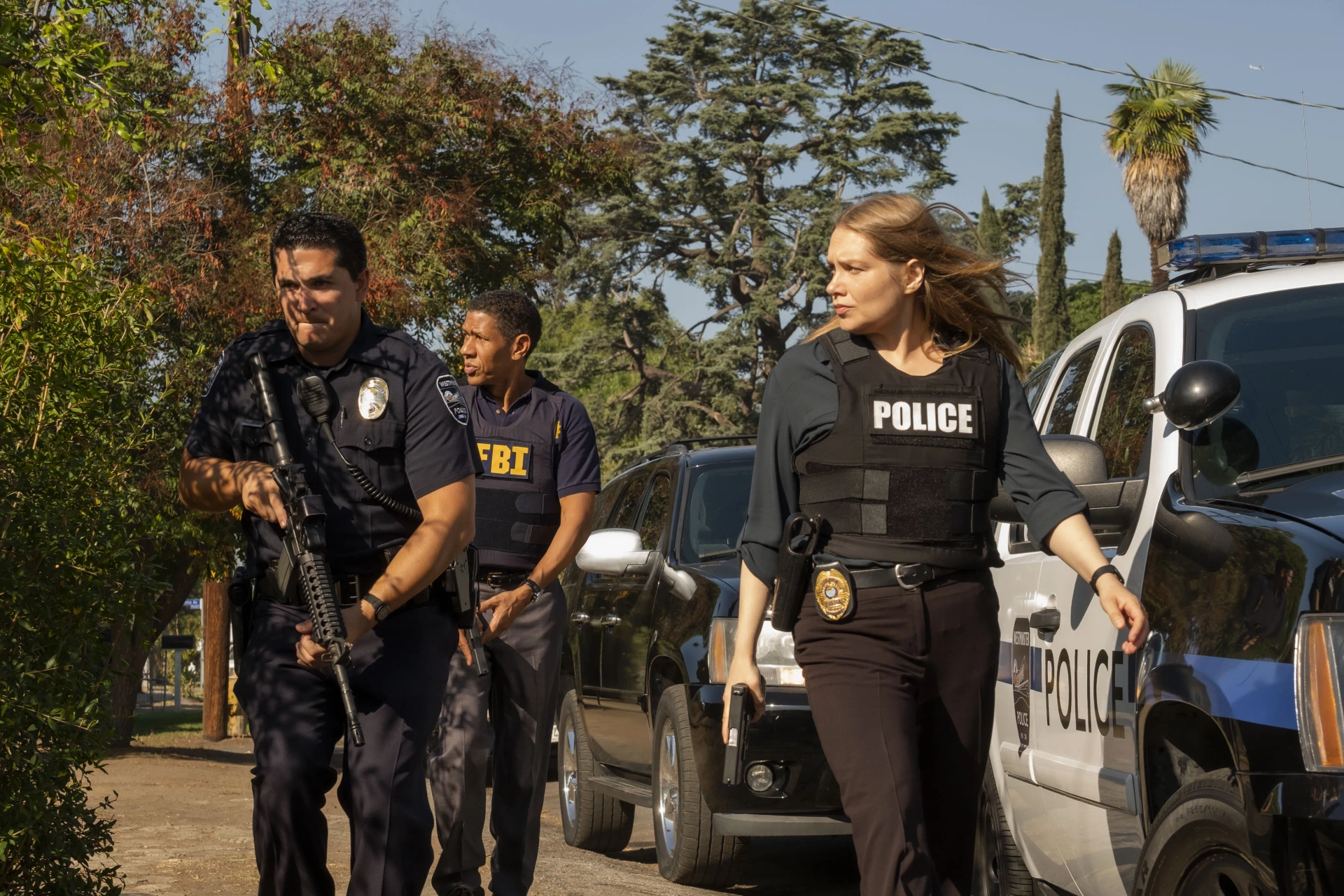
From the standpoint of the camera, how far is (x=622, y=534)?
7.37 metres

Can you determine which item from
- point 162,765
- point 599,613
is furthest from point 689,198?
point 599,613

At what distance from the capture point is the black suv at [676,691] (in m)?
6.91

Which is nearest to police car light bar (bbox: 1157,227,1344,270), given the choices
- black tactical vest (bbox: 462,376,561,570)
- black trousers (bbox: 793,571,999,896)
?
black trousers (bbox: 793,571,999,896)

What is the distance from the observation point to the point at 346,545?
4066mm

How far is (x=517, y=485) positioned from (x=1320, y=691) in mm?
3516

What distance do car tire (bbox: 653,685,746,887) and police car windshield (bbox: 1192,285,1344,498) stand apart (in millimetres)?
3425

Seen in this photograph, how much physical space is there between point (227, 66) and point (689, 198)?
22925mm

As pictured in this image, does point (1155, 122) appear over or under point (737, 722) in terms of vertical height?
over

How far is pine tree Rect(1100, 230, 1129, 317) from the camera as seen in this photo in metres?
53.9

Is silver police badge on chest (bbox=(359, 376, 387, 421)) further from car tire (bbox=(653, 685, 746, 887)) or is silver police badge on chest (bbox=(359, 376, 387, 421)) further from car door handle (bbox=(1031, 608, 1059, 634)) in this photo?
car tire (bbox=(653, 685, 746, 887))

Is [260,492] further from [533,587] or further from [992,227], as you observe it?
[992,227]

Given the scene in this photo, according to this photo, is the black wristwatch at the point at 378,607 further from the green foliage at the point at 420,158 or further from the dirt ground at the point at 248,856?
the green foliage at the point at 420,158

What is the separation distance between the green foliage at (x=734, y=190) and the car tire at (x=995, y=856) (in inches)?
1277

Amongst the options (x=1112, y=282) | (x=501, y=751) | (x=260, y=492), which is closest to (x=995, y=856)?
(x=501, y=751)
